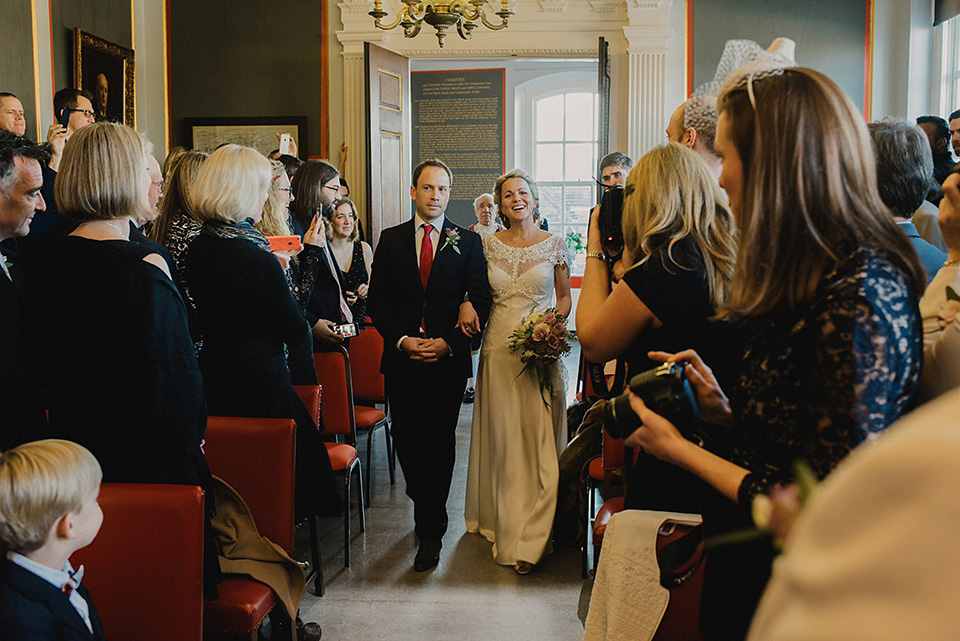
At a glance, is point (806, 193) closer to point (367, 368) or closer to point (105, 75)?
point (367, 368)

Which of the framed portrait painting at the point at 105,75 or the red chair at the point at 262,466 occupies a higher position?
the framed portrait painting at the point at 105,75

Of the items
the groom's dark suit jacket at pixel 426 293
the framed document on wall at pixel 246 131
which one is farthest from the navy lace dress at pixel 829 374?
the framed document on wall at pixel 246 131

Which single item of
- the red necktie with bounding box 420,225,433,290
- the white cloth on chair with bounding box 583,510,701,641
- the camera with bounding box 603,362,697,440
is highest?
the red necktie with bounding box 420,225,433,290

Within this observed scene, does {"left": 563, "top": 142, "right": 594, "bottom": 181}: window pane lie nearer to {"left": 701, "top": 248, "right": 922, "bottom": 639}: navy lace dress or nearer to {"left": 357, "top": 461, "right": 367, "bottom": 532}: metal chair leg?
{"left": 357, "top": 461, "right": 367, "bottom": 532}: metal chair leg

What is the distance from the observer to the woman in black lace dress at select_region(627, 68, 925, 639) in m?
1.12

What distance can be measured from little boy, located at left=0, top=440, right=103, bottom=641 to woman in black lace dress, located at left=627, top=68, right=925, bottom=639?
1.22m

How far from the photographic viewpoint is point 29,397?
211 cm

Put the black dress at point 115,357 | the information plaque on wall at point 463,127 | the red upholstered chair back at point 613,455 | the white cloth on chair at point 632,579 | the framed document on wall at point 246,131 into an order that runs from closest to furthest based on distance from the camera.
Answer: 1. the white cloth on chair at point 632,579
2. the black dress at point 115,357
3. the red upholstered chair back at point 613,455
4. the framed document on wall at point 246,131
5. the information plaque on wall at point 463,127

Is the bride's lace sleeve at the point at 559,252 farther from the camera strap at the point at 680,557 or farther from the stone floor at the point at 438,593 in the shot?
the camera strap at the point at 680,557

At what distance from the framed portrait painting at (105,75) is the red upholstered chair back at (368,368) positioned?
3.95m

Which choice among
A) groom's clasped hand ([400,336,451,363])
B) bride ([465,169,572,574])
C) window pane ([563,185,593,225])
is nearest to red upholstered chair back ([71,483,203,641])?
groom's clasped hand ([400,336,451,363])

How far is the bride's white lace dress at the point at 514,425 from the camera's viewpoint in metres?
3.80

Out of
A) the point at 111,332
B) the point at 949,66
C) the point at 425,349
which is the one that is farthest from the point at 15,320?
the point at 949,66

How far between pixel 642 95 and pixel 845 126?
784 centimetres
